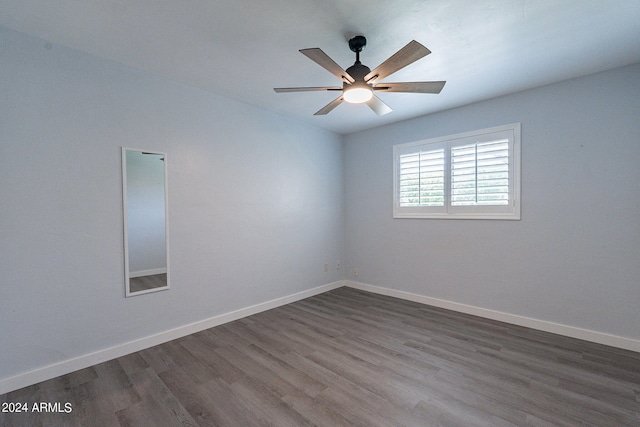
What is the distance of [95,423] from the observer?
5.65 ft

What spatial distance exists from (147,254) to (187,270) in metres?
0.44

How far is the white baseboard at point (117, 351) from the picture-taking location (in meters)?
2.06

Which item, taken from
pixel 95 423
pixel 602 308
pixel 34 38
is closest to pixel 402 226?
pixel 602 308

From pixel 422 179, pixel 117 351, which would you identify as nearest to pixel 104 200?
pixel 117 351

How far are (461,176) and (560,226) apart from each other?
1145 mm

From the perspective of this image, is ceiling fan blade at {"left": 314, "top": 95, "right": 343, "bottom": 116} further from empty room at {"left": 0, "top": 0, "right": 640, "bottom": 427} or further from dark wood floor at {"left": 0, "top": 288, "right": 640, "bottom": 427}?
dark wood floor at {"left": 0, "top": 288, "right": 640, "bottom": 427}

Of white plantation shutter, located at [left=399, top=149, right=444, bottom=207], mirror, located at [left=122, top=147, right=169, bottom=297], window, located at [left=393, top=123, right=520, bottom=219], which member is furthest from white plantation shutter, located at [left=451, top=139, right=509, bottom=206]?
mirror, located at [left=122, top=147, right=169, bottom=297]

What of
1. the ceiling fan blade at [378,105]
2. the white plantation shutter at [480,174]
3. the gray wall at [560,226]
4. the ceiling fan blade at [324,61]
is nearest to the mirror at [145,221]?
the ceiling fan blade at [324,61]

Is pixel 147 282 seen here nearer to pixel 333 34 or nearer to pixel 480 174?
pixel 333 34

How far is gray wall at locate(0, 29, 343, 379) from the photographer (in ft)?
6.84

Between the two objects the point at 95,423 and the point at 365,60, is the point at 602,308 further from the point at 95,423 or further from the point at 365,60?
the point at 95,423

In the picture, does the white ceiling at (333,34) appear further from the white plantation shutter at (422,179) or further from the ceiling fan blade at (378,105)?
the white plantation shutter at (422,179)

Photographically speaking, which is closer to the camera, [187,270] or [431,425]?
[431,425]

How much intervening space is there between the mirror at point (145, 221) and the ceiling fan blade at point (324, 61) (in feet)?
6.30
